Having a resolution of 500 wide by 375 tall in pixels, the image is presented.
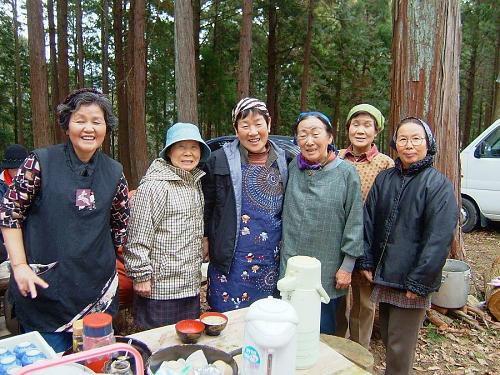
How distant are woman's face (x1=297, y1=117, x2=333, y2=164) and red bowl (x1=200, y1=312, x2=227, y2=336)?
4.06 ft

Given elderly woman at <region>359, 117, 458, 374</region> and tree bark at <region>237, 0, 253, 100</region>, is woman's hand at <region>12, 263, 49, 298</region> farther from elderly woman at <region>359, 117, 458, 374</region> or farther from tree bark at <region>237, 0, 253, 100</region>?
tree bark at <region>237, 0, 253, 100</region>

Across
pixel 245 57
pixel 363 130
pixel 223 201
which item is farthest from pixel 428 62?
pixel 245 57

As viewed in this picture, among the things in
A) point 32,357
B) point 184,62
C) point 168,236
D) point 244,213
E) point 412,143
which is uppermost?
point 184,62

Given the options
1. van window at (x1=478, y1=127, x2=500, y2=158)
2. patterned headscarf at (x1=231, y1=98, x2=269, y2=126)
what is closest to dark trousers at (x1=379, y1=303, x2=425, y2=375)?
patterned headscarf at (x1=231, y1=98, x2=269, y2=126)

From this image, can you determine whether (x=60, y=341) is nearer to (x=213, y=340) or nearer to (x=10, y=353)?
(x=10, y=353)

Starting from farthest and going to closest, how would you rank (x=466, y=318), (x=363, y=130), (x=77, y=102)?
(x=466, y=318) → (x=363, y=130) → (x=77, y=102)

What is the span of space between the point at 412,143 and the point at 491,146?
6.03 m

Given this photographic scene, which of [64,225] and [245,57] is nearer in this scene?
[64,225]

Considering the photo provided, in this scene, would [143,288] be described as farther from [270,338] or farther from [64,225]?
[270,338]

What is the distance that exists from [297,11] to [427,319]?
46.8 ft

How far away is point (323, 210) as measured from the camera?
275 cm

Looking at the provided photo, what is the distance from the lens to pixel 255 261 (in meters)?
2.80

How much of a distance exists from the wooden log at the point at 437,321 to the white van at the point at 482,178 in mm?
4154

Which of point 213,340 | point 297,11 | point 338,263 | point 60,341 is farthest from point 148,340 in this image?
point 297,11
